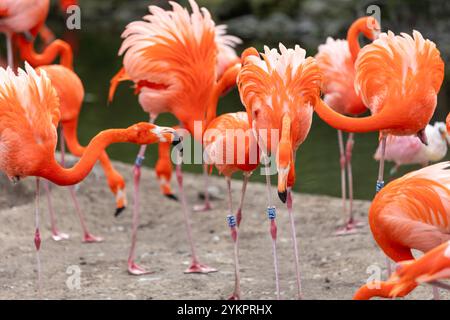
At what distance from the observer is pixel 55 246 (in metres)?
6.13

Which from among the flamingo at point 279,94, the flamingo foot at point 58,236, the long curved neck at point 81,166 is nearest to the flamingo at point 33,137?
the long curved neck at point 81,166

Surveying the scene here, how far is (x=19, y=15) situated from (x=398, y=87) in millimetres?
3203

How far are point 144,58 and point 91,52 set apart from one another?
→ 13808 millimetres

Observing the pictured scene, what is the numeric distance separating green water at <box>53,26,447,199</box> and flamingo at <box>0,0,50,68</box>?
2880 millimetres

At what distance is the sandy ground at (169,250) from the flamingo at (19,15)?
1201 millimetres

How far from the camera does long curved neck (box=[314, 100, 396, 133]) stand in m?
4.59

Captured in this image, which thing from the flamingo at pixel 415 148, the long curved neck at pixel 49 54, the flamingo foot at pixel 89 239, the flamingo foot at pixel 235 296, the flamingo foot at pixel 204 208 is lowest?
the flamingo foot at pixel 204 208

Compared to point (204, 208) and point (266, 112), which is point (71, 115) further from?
point (266, 112)

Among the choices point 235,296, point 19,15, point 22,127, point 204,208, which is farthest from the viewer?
point 204,208

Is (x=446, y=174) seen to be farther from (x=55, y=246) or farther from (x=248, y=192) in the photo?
(x=248, y=192)

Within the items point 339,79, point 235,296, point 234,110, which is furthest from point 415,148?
point 234,110

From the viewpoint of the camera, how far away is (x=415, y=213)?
3803 mm

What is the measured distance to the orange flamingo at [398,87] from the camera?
4578 millimetres

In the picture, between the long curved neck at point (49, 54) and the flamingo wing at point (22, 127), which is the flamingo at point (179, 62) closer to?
the flamingo wing at point (22, 127)
